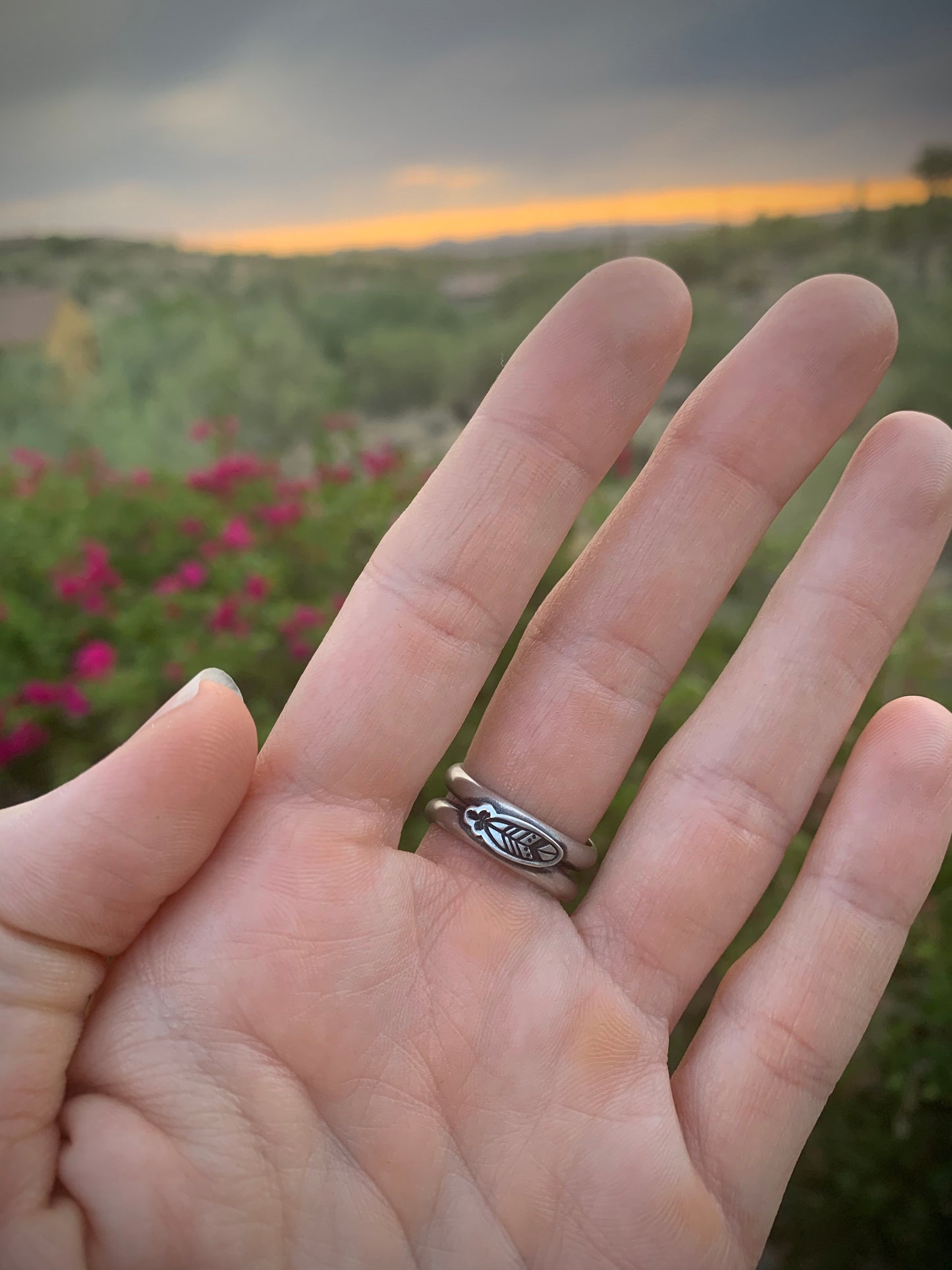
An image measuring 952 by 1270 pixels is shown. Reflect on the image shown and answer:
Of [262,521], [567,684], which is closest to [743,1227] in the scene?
[567,684]

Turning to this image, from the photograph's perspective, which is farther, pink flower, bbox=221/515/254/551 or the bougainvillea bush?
pink flower, bbox=221/515/254/551

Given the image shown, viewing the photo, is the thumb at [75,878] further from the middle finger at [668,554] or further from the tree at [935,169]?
the tree at [935,169]

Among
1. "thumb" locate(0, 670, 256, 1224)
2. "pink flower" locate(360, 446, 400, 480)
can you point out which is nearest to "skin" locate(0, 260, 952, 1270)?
"thumb" locate(0, 670, 256, 1224)

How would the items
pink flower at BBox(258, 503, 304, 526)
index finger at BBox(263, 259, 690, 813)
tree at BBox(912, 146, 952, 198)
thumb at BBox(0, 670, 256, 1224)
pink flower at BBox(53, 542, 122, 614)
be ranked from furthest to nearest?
pink flower at BBox(258, 503, 304, 526) → pink flower at BBox(53, 542, 122, 614) → tree at BBox(912, 146, 952, 198) → index finger at BBox(263, 259, 690, 813) → thumb at BBox(0, 670, 256, 1224)

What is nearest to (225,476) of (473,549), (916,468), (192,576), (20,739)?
(192,576)

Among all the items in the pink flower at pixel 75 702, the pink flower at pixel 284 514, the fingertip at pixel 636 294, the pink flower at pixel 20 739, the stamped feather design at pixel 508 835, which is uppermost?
the fingertip at pixel 636 294

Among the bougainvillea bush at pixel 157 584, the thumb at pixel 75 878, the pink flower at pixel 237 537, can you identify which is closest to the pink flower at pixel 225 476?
the bougainvillea bush at pixel 157 584

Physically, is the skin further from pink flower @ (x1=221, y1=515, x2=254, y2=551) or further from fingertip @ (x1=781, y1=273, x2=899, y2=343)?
pink flower @ (x1=221, y1=515, x2=254, y2=551)
